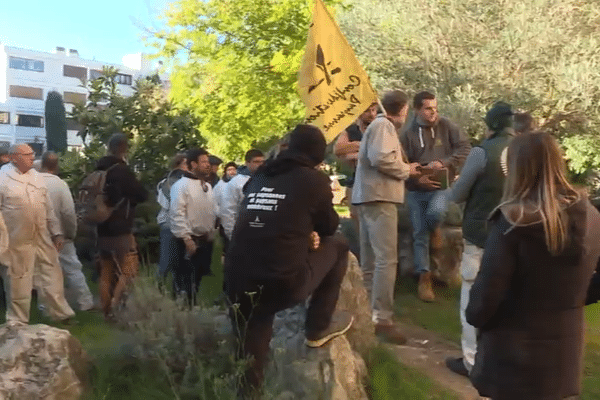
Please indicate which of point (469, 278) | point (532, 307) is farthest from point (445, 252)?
point (532, 307)

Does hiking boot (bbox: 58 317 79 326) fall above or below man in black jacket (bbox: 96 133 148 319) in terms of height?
below

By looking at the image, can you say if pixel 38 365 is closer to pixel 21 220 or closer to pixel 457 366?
pixel 21 220

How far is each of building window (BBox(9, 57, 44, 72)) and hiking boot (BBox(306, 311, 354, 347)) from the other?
80561mm

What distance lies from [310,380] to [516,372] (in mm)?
1652

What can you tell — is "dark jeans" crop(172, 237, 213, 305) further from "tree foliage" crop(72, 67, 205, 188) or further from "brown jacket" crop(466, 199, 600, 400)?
"brown jacket" crop(466, 199, 600, 400)

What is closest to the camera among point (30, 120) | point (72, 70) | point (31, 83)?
point (30, 120)

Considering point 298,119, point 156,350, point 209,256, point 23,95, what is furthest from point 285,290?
point 23,95

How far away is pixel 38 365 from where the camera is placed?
4.79m

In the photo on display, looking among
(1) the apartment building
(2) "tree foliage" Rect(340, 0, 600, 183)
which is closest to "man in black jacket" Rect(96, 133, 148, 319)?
(2) "tree foliage" Rect(340, 0, 600, 183)

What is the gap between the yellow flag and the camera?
6536 millimetres

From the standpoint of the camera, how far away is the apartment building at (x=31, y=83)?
249 ft

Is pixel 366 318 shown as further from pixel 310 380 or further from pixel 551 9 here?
pixel 551 9

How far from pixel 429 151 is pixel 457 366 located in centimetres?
219

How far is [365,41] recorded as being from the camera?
2223 centimetres
